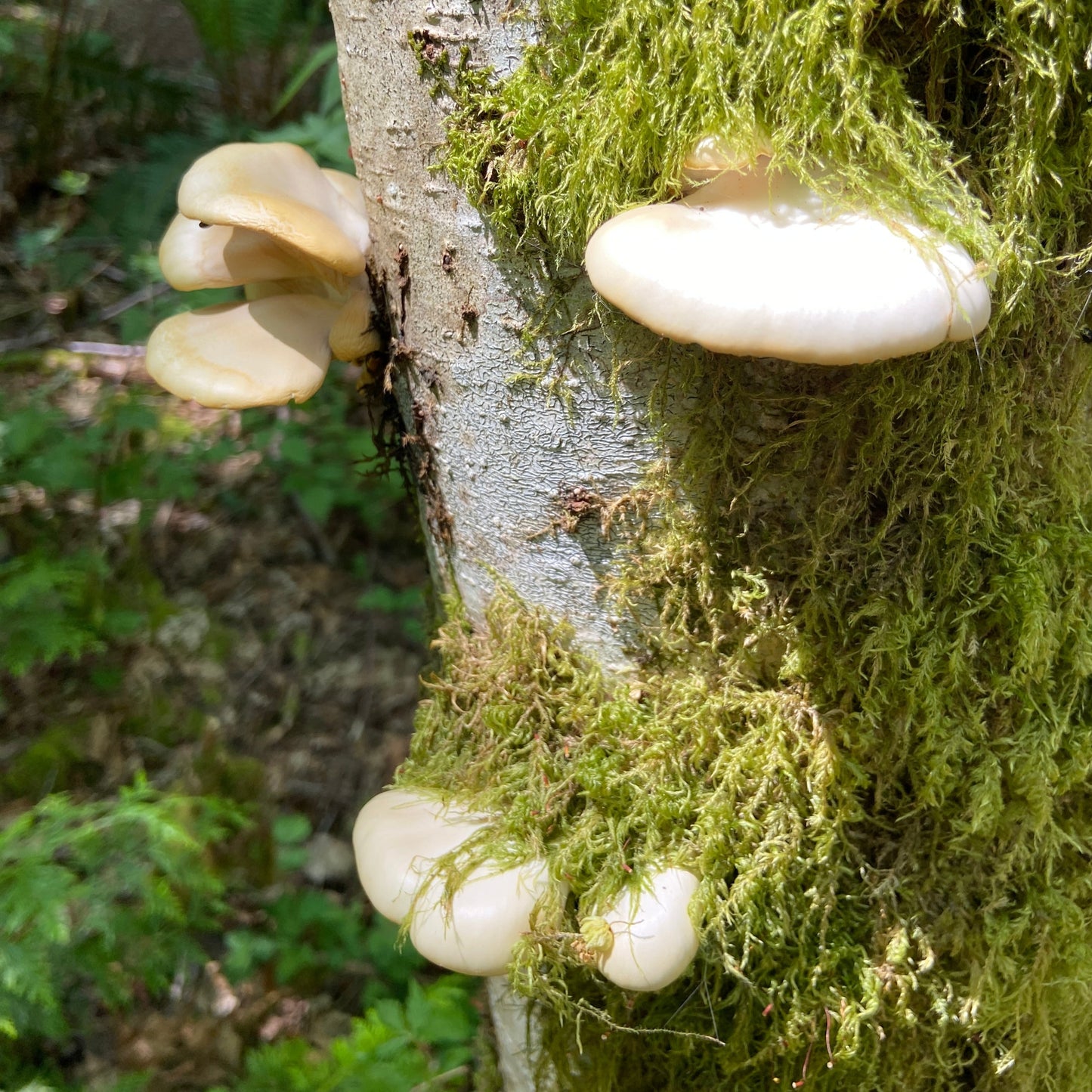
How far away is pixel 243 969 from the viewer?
3.10 m

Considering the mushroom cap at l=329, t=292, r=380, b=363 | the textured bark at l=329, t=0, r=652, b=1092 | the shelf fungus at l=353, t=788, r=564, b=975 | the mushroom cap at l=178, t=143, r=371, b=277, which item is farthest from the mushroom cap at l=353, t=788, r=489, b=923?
the mushroom cap at l=178, t=143, r=371, b=277

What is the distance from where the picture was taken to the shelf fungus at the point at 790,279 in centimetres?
82

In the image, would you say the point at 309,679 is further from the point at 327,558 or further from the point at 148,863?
the point at 148,863

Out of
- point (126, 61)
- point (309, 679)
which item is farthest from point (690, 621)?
point (126, 61)

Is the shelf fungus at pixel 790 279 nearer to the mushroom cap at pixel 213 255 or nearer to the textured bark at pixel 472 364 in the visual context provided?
the textured bark at pixel 472 364

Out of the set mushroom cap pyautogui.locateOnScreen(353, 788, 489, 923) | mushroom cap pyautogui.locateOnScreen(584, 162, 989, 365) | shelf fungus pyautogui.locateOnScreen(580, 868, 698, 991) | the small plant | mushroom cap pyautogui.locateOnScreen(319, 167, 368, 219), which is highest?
mushroom cap pyautogui.locateOnScreen(584, 162, 989, 365)

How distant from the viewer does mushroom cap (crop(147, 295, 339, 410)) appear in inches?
54.3

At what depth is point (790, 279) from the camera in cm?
83

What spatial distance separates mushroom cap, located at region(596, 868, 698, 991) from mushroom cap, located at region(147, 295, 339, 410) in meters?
0.94

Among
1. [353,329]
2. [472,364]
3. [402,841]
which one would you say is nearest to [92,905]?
[402,841]

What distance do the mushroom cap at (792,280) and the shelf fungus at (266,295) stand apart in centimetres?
61

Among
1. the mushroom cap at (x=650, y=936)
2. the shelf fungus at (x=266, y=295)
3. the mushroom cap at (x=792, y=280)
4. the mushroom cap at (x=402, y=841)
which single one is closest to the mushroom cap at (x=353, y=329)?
the shelf fungus at (x=266, y=295)

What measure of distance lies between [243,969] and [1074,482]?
10.2 feet

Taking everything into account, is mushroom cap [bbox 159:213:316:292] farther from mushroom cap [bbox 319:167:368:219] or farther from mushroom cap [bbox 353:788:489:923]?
mushroom cap [bbox 353:788:489:923]
